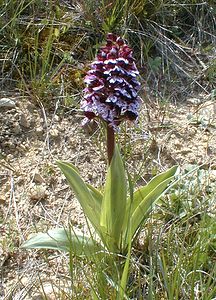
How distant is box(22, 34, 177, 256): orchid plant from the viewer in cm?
162

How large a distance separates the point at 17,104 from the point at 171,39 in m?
0.99

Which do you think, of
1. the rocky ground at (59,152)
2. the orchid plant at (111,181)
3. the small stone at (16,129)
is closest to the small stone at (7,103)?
the rocky ground at (59,152)

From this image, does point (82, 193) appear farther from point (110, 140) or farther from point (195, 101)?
point (195, 101)

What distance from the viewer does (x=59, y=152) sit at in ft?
8.06

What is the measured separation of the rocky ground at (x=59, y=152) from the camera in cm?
216

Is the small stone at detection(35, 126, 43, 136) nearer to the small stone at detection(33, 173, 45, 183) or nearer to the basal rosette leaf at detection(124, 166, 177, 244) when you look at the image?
the small stone at detection(33, 173, 45, 183)

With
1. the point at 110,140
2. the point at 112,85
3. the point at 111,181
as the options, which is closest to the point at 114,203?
the point at 111,181

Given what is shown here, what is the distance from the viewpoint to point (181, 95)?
2.82m

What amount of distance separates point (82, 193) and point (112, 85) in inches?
15.9

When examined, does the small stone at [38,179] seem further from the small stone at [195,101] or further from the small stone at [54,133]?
the small stone at [195,101]

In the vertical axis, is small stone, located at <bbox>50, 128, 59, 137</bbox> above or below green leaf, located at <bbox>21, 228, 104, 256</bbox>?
above

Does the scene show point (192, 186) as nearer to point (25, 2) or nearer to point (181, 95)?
point (181, 95)

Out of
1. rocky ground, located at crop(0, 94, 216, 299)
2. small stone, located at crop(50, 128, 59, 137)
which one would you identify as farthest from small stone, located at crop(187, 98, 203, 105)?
small stone, located at crop(50, 128, 59, 137)

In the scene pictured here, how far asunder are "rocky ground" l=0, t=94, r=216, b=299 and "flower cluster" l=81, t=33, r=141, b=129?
53 cm
